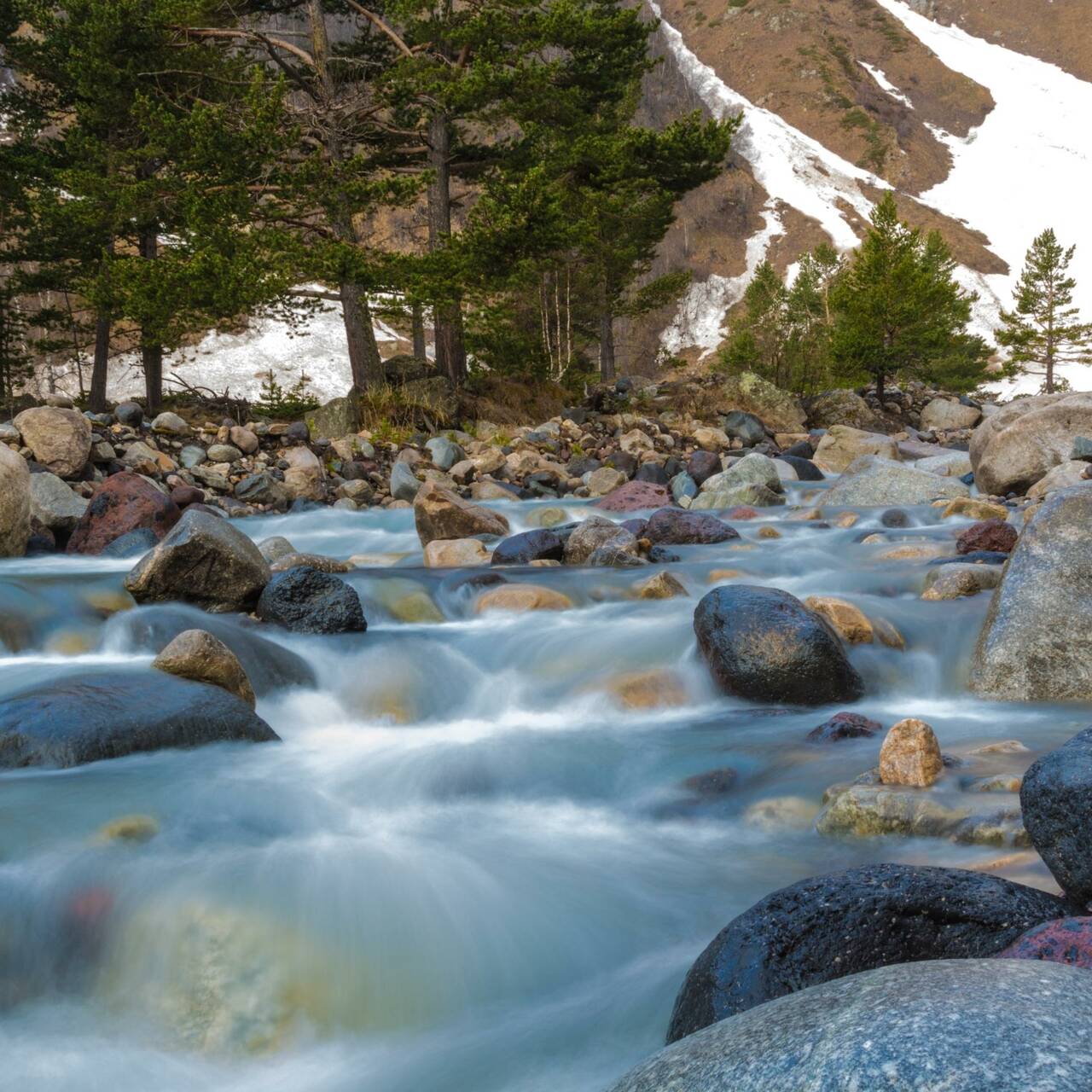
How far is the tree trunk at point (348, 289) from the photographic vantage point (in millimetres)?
16422

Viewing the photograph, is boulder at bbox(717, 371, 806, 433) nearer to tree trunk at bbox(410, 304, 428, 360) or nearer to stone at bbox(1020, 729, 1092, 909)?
tree trunk at bbox(410, 304, 428, 360)

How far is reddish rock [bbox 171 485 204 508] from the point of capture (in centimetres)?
1073

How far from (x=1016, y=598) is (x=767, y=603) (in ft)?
4.42

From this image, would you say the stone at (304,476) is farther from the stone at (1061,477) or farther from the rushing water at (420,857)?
the stone at (1061,477)

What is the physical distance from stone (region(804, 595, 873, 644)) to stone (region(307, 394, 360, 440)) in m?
11.1

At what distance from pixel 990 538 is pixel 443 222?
12.5 meters

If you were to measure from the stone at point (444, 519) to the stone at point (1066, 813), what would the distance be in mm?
7655

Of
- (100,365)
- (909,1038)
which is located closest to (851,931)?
(909,1038)

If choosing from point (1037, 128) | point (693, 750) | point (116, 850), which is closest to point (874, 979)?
point (116, 850)

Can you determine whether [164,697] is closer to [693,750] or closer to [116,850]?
[116,850]

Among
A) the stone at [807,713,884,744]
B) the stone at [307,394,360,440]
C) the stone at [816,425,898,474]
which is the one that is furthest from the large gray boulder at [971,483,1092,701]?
the stone at [307,394,360,440]

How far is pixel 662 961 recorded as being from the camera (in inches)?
122

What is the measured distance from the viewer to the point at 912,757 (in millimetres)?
3697

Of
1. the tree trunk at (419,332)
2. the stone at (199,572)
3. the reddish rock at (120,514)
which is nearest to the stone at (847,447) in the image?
the tree trunk at (419,332)
